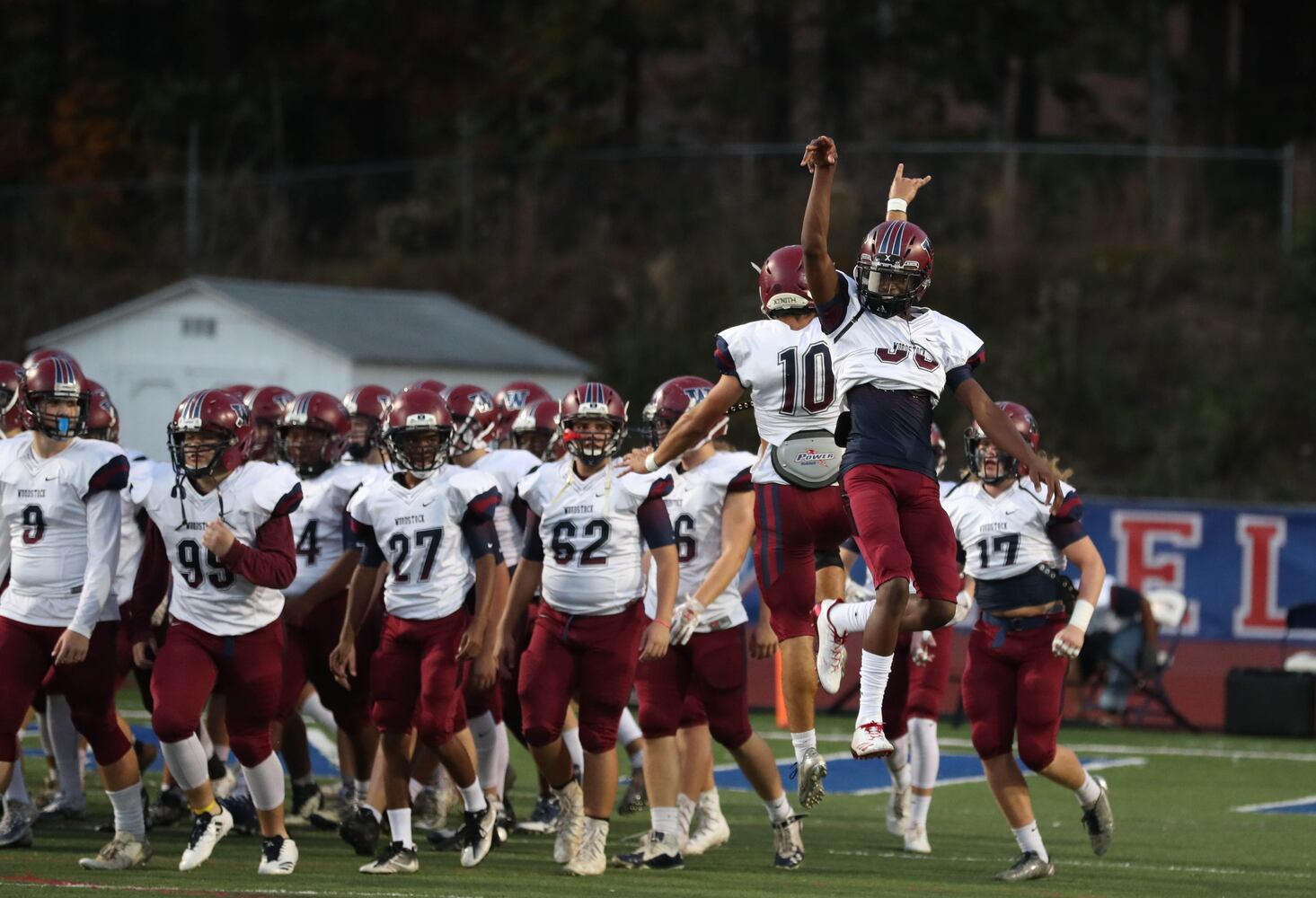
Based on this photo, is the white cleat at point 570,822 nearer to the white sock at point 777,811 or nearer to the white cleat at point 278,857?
the white sock at point 777,811

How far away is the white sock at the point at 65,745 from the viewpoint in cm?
1065

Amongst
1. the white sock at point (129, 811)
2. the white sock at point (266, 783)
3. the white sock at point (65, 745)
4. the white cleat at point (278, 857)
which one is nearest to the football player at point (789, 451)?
the white sock at point (266, 783)

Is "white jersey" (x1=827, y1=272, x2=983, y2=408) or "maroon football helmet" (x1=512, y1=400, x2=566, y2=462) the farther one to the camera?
"maroon football helmet" (x1=512, y1=400, x2=566, y2=462)

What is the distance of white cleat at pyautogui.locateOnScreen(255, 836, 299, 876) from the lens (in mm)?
9148

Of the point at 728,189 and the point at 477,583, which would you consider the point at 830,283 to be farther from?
the point at 728,189

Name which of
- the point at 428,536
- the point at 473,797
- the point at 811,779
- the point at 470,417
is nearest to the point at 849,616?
the point at 811,779

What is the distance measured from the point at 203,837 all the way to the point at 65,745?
1800 millimetres

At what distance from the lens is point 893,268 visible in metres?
8.02

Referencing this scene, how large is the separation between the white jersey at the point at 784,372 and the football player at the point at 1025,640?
149 centimetres

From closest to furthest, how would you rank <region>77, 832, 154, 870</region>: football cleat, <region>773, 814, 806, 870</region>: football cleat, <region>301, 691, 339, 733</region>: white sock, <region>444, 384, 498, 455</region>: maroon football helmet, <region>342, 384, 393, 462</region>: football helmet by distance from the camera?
<region>77, 832, 154, 870</region>: football cleat, <region>773, 814, 806, 870</region>: football cleat, <region>444, 384, 498, 455</region>: maroon football helmet, <region>342, 384, 393, 462</region>: football helmet, <region>301, 691, 339, 733</region>: white sock

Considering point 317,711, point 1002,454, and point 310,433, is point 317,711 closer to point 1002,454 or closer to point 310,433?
point 310,433

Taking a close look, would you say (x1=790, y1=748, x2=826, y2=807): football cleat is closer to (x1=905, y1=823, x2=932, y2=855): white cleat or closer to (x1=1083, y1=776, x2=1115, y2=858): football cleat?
(x1=1083, y1=776, x2=1115, y2=858): football cleat

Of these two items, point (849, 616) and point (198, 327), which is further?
point (198, 327)

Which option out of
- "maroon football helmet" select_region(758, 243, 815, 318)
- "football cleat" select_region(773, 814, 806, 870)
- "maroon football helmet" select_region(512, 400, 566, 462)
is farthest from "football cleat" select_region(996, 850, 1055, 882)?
"maroon football helmet" select_region(512, 400, 566, 462)
